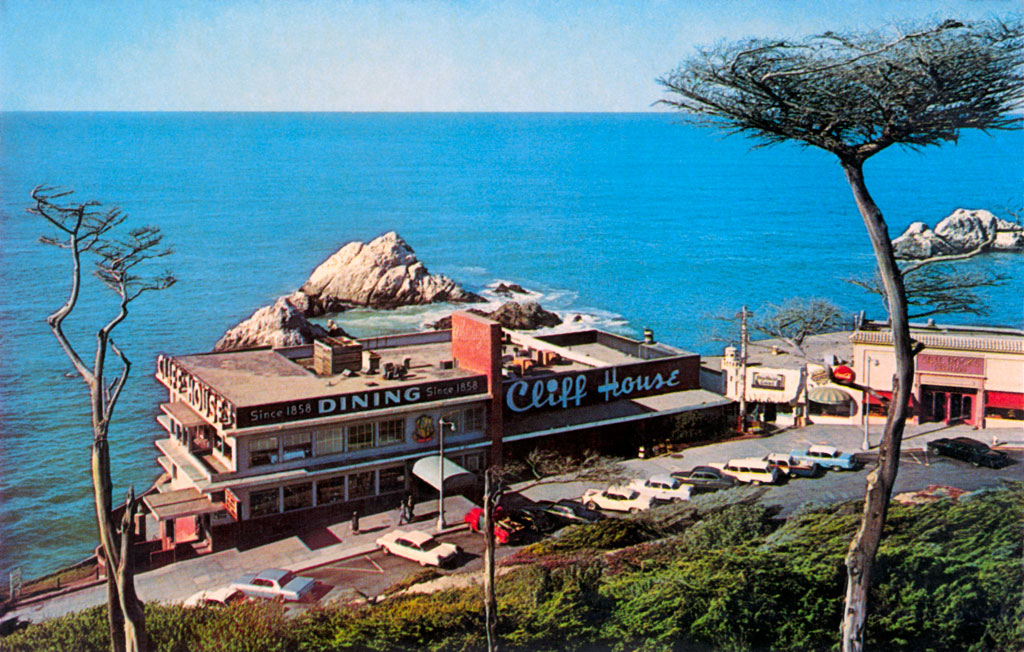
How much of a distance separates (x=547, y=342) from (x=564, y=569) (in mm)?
19857

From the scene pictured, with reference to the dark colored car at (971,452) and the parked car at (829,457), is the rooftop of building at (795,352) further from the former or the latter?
the dark colored car at (971,452)

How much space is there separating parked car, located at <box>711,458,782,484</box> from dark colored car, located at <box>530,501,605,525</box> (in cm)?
460

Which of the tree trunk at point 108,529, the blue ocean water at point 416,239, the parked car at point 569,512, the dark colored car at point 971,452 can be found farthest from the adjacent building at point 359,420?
the blue ocean water at point 416,239

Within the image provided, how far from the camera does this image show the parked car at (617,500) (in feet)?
84.5

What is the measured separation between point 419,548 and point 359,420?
5101mm

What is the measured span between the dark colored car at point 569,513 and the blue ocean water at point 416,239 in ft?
34.9

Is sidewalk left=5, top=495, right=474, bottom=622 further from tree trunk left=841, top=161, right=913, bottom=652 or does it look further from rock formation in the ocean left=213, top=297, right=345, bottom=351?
rock formation in the ocean left=213, top=297, right=345, bottom=351

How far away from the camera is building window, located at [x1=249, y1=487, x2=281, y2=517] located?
25.2 meters

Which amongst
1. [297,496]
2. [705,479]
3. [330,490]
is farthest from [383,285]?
[705,479]

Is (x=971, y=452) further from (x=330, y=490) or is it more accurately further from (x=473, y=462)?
(x=330, y=490)

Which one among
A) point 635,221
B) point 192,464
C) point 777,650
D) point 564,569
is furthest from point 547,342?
point 635,221

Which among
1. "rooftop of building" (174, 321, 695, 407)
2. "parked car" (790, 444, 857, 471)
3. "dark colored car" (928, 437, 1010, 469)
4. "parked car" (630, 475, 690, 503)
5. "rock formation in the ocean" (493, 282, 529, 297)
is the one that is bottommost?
"parked car" (630, 475, 690, 503)

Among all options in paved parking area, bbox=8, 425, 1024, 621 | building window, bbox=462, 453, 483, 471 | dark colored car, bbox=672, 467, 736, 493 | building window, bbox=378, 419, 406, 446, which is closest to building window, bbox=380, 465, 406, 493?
building window, bbox=378, 419, 406, 446

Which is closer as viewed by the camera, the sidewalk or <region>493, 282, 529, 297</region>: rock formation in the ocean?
the sidewalk
